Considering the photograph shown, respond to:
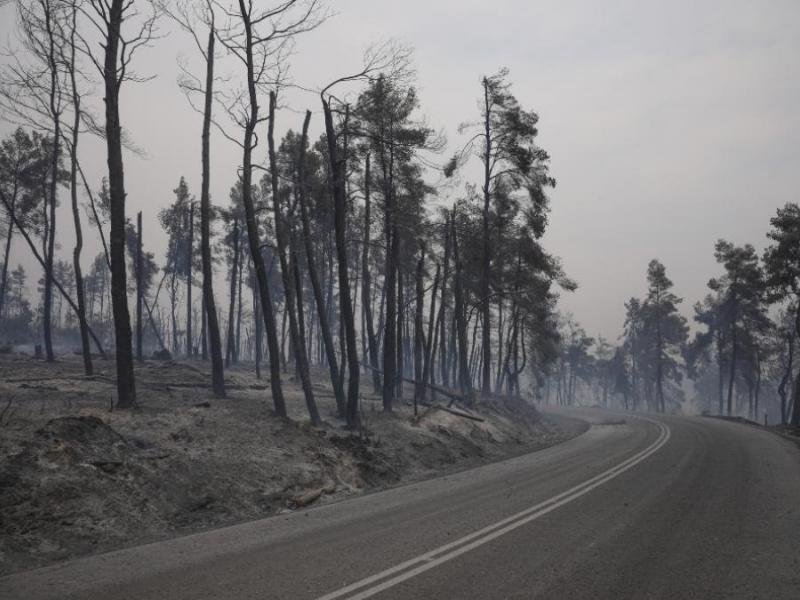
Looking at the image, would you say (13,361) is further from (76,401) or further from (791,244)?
(791,244)

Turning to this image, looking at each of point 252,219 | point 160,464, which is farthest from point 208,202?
point 160,464

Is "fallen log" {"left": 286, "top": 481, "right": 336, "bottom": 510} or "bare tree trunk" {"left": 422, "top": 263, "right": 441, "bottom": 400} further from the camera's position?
"bare tree trunk" {"left": 422, "top": 263, "right": 441, "bottom": 400}

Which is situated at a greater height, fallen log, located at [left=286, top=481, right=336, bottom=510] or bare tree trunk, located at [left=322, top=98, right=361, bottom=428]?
bare tree trunk, located at [left=322, top=98, right=361, bottom=428]

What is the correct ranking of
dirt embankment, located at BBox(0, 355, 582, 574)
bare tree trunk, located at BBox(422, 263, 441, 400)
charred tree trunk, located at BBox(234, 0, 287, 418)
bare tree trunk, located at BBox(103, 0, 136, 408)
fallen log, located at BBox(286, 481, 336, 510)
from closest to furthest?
dirt embankment, located at BBox(0, 355, 582, 574) → fallen log, located at BBox(286, 481, 336, 510) → bare tree trunk, located at BBox(103, 0, 136, 408) → charred tree trunk, located at BBox(234, 0, 287, 418) → bare tree trunk, located at BBox(422, 263, 441, 400)

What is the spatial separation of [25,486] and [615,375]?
3888 inches

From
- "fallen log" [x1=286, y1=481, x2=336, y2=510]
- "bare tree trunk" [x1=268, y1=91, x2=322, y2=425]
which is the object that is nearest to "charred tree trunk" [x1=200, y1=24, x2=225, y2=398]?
"bare tree trunk" [x1=268, y1=91, x2=322, y2=425]

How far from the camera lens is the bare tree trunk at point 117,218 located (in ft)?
43.2

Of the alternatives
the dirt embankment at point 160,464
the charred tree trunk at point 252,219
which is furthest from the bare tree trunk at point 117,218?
the charred tree trunk at point 252,219

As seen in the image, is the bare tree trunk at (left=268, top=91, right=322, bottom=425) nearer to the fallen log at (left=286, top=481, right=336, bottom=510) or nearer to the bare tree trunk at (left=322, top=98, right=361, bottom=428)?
the bare tree trunk at (left=322, top=98, right=361, bottom=428)

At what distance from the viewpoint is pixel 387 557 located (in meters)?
6.57

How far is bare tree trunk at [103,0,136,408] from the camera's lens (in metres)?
13.2

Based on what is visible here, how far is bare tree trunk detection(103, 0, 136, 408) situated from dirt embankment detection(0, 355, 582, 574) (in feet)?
2.81

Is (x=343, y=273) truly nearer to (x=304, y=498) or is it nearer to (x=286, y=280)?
(x=286, y=280)

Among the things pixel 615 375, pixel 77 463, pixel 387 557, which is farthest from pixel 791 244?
pixel 615 375
